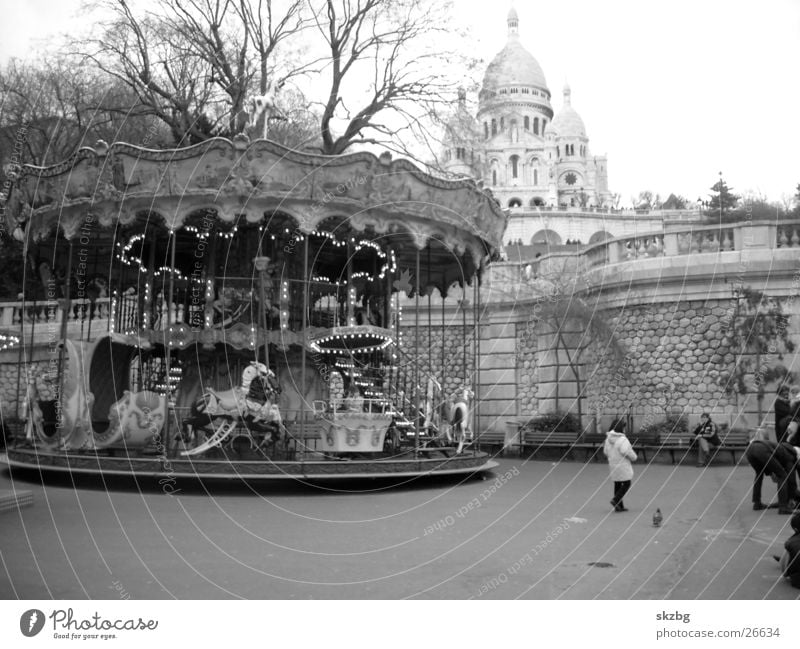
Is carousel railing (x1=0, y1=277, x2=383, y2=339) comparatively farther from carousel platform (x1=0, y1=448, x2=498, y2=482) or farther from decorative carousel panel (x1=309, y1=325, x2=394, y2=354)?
carousel platform (x1=0, y1=448, x2=498, y2=482)

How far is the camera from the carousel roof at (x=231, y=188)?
13.4 meters

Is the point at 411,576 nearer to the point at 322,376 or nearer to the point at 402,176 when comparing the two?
the point at 402,176

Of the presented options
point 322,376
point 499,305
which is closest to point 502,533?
point 322,376

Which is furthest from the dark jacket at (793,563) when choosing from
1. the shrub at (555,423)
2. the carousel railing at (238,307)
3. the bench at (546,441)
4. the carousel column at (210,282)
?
the shrub at (555,423)

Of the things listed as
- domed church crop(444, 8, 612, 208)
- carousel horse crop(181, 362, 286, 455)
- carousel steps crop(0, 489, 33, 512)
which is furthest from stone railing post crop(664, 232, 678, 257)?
domed church crop(444, 8, 612, 208)

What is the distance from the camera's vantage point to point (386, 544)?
8.38 m

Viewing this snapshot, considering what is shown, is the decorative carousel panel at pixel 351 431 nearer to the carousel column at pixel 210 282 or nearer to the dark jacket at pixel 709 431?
the carousel column at pixel 210 282

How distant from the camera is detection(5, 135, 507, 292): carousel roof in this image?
13383 millimetres

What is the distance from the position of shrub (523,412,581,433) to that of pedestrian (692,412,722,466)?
14.2 feet

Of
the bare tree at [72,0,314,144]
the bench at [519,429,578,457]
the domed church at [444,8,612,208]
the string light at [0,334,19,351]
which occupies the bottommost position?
the bench at [519,429,578,457]

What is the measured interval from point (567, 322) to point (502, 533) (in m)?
14.8

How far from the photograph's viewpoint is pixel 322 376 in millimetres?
17000

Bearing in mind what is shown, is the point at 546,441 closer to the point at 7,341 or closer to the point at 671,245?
the point at 671,245

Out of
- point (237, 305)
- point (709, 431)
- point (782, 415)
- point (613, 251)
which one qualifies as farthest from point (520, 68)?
point (782, 415)
